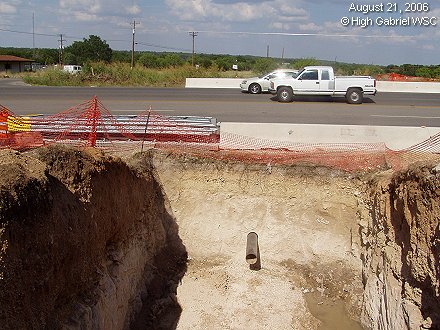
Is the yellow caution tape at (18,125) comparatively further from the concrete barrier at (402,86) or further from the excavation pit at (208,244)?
the concrete barrier at (402,86)

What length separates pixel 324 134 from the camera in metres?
14.0

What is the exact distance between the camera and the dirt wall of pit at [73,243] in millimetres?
5730

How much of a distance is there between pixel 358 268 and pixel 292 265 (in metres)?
1.79

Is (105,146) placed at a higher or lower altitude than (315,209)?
higher

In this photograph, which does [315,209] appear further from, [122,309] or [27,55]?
[27,55]

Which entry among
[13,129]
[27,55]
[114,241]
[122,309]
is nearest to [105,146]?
[13,129]

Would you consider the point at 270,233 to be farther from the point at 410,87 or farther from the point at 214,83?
the point at 410,87

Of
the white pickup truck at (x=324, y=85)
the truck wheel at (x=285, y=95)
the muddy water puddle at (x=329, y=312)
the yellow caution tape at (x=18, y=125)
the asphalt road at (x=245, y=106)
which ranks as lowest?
the muddy water puddle at (x=329, y=312)

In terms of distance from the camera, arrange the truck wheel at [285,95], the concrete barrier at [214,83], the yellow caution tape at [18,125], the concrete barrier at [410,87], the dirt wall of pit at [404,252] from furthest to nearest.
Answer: the concrete barrier at [214,83]
the concrete barrier at [410,87]
the truck wheel at [285,95]
the yellow caution tape at [18,125]
the dirt wall of pit at [404,252]

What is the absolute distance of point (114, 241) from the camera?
358 inches

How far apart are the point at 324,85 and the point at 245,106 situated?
14.5ft

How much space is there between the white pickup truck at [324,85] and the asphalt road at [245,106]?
533 millimetres

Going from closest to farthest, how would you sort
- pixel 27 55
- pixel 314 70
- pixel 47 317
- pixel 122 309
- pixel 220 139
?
1. pixel 47 317
2. pixel 122 309
3. pixel 220 139
4. pixel 314 70
5. pixel 27 55

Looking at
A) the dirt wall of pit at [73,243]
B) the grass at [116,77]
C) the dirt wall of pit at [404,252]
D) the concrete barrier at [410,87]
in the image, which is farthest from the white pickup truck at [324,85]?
the dirt wall of pit at [73,243]
